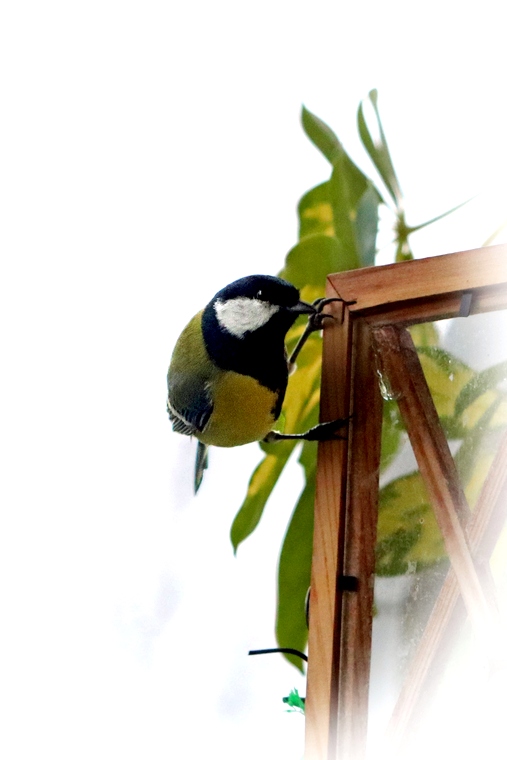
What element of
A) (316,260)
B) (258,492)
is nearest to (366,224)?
(316,260)

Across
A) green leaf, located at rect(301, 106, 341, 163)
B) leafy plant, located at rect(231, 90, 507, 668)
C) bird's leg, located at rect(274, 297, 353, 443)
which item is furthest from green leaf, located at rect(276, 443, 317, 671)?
green leaf, located at rect(301, 106, 341, 163)

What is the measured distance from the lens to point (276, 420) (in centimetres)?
68

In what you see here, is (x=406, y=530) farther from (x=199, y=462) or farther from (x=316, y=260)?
(x=199, y=462)

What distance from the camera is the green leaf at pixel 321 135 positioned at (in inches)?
33.1

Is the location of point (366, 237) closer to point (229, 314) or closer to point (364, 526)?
point (229, 314)

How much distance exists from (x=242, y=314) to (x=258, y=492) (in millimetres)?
184

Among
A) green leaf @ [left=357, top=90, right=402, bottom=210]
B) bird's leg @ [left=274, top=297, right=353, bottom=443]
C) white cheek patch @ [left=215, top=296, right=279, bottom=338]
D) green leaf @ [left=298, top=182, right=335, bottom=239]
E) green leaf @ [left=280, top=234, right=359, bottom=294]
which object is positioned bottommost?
bird's leg @ [left=274, top=297, right=353, bottom=443]

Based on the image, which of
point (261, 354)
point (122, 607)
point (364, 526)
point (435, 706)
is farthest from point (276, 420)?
point (122, 607)

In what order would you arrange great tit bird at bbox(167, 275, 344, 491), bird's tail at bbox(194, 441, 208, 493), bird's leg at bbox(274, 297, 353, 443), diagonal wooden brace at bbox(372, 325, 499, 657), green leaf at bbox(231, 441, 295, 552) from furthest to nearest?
bird's tail at bbox(194, 441, 208, 493), green leaf at bbox(231, 441, 295, 552), great tit bird at bbox(167, 275, 344, 491), bird's leg at bbox(274, 297, 353, 443), diagonal wooden brace at bbox(372, 325, 499, 657)

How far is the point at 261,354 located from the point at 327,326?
11 cm

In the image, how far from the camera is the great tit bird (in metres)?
0.67

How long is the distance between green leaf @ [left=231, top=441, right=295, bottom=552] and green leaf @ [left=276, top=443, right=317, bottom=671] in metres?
0.04

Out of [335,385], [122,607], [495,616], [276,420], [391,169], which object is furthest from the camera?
[122,607]

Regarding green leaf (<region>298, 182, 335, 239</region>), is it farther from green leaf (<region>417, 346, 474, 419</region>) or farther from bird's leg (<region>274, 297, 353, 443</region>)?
green leaf (<region>417, 346, 474, 419</region>)
